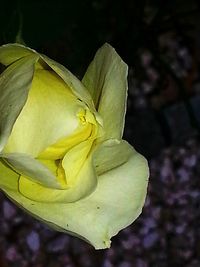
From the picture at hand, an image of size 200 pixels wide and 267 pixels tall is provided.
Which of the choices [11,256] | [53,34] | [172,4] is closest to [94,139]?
[53,34]

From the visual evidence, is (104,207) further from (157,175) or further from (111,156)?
(157,175)

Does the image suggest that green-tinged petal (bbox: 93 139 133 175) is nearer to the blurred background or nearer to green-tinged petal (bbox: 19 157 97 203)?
green-tinged petal (bbox: 19 157 97 203)

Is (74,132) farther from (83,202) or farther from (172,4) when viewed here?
(172,4)

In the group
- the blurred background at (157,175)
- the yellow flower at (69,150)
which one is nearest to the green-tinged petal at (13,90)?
the yellow flower at (69,150)

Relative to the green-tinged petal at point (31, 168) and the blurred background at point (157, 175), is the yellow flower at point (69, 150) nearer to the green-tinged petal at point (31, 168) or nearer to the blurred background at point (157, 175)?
the green-tinged petal at point (31, 168)

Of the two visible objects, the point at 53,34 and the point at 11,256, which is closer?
the point at 53,34

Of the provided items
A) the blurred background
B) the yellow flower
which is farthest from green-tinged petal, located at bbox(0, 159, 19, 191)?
the blurred background

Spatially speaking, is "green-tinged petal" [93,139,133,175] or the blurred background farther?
the blurred background
